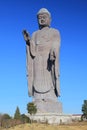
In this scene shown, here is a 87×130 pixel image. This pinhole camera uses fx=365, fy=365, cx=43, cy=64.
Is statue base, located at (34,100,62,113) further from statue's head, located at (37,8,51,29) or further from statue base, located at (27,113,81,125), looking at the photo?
statue's head, located at (37,8,51,29)

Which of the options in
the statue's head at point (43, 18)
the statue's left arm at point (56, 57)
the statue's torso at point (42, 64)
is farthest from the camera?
the statue's head at point (43, 18)

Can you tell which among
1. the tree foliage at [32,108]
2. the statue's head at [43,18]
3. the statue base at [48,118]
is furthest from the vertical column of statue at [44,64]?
the statue base at [48,118]

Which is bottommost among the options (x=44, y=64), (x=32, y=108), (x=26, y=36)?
(x=32, y=108)

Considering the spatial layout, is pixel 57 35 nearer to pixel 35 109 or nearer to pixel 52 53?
pixel 52 53

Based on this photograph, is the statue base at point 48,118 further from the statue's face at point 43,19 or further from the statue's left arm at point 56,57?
the statue's face at point 43,19

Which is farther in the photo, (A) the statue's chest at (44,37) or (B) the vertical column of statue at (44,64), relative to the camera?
(A) the statue's chest at (44,37)

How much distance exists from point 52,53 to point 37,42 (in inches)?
60.4

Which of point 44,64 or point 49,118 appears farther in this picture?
point 44,64

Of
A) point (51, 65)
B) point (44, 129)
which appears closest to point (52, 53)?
point (51, 65)

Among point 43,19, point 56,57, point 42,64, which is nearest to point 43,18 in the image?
point 43,19

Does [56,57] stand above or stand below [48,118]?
above

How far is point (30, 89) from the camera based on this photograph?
22.8m

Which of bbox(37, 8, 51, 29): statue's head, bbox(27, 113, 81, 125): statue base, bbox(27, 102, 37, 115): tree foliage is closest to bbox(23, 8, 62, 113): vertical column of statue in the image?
bbox(37, 8, 51, 29): statue's head

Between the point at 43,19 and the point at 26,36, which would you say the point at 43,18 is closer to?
the point at 43,19
